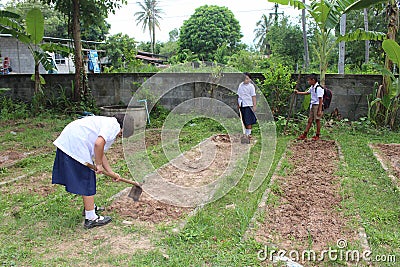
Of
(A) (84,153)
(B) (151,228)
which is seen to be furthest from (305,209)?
(A) (84,153)

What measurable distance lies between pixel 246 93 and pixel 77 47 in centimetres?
613

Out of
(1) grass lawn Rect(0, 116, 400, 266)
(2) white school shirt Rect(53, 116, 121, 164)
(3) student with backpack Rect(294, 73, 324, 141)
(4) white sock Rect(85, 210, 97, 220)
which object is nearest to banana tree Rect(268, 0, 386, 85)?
(3) student with backpack Rect(294, 73, 324, 141)

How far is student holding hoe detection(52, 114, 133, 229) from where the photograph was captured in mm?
3814

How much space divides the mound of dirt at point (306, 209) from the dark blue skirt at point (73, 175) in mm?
1883

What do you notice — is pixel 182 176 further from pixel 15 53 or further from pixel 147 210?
pixel 15 53

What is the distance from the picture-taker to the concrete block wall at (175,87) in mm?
9461

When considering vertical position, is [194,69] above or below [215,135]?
above

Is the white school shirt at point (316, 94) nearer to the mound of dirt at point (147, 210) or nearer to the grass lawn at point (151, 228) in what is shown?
the grass lawn at point (151, 228)

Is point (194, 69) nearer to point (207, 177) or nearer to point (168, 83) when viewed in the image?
point (168, 83)

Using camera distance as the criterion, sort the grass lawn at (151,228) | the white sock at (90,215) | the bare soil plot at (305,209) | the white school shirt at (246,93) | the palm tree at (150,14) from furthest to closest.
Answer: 1. the palm tree at (150,14)
2. the white school shirt at (246,93)
3. the white sock at (90,215)
4. the bare soil plot at (305,209)
5. the grass lawn at (151,228)

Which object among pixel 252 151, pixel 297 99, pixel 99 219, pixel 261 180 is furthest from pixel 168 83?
pixel 99 219

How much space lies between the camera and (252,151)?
7.29 metres

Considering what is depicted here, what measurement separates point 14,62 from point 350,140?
751 inches

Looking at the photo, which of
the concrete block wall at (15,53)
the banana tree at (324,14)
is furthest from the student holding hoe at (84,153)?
the concrete block wall at (15,53)
